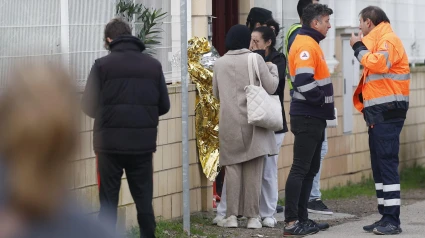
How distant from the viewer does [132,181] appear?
680cm

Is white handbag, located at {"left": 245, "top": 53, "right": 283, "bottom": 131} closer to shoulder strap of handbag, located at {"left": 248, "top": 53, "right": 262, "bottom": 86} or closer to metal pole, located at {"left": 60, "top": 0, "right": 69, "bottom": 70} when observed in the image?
shoulder strap of handbag, located at {"left": 248, "top": 53, "right": 262, "bottom": 86}

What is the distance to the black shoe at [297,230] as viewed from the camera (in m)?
8.19

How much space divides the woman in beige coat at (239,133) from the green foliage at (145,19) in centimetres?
68

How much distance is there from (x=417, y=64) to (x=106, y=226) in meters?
12.4

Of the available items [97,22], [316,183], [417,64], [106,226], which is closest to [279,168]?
[316,183]

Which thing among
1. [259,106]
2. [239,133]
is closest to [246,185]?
[239,133]

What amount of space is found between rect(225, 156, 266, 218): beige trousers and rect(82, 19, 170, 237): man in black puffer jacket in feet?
5.95

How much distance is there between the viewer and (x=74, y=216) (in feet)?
6.84

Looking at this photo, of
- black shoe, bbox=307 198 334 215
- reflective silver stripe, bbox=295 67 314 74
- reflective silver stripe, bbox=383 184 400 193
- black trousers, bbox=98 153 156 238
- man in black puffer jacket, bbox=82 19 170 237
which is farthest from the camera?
black shoe, bbox=307 198 334 215

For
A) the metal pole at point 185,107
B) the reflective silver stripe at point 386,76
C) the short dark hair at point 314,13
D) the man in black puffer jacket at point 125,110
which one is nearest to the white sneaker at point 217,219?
the metal pole at point 185,107

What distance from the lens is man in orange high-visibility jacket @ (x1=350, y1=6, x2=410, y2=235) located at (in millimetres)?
8141

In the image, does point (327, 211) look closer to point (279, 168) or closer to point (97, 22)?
point (279, 168)

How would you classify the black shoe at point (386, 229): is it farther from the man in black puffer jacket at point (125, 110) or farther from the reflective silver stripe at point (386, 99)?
the man in black puffer jacket at point (125, 110)

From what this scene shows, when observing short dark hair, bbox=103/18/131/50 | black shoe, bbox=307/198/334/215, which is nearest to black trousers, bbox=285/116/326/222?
black shoe, bbox=307/198/334/215
